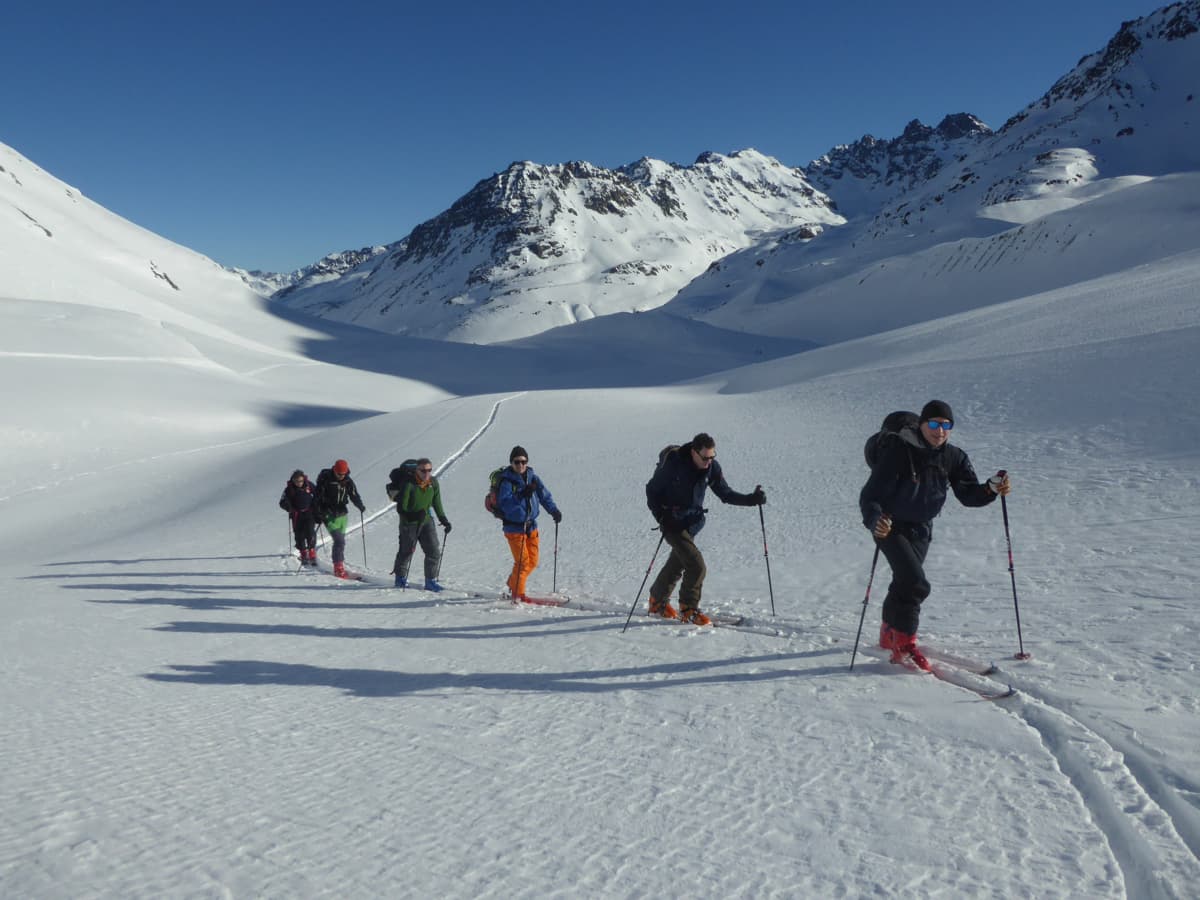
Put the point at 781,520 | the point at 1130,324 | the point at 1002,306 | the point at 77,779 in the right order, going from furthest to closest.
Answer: the point at 1002,306 < the point at 1130,324 < the point at 781,520 < the point at 77,779

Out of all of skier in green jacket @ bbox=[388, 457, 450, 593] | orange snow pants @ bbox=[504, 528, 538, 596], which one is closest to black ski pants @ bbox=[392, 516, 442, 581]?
skier in green jacket @ bbox=[388, 457, 450, 593]

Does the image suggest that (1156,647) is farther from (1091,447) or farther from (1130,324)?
(1130,324)

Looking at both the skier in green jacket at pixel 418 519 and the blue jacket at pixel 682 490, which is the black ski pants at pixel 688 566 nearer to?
the blue jacket at pixel 682 490

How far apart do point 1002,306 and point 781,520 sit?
20928 mm

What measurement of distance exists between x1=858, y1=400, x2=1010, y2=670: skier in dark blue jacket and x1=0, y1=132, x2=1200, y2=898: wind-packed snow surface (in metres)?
0.37

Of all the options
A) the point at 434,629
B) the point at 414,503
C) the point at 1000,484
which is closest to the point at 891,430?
the point at 1000,484

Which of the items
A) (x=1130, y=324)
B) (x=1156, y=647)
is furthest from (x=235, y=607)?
(x=1130, y=324)

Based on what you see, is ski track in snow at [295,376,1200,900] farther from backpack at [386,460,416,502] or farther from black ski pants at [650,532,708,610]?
backpack at [386,460,416,502]

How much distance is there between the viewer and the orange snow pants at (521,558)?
320 inches

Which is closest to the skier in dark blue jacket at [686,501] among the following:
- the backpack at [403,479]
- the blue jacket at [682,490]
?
the blue jacket at [682,490]

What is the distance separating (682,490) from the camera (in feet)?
22.2

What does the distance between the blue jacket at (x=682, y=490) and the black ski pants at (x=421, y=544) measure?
3.68 metres

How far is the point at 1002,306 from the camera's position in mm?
26984

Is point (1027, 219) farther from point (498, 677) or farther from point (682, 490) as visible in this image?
point (498, 677)
